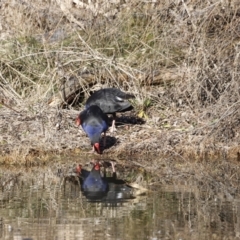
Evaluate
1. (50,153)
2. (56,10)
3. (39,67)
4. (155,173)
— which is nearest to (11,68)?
(39,67)

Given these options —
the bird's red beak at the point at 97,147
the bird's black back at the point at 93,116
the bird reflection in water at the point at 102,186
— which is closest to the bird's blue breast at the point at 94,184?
the bird reflection in water at the point at 102,186

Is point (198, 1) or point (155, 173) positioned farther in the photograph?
point (198, 1)

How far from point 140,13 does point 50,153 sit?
3.33m

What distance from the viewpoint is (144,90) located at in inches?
459

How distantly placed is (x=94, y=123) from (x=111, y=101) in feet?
2.18

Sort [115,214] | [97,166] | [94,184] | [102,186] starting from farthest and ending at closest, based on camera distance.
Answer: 1. [97,166]
2. [94,184]
3. [102,186]
4. [115,214]

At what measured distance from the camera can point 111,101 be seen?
35.2ft

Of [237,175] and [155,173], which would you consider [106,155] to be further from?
[237,175]

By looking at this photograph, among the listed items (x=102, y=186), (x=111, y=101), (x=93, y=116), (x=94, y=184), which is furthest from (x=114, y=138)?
(x=102, y=186)

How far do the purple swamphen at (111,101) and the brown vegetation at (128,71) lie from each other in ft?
1.24

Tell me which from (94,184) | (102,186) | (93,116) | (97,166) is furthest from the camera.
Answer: (93,116)

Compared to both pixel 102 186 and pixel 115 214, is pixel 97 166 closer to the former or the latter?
pixel 102 186

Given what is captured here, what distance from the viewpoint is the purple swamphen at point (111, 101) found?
10719 millimetres

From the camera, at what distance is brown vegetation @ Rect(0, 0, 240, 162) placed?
412 inches
